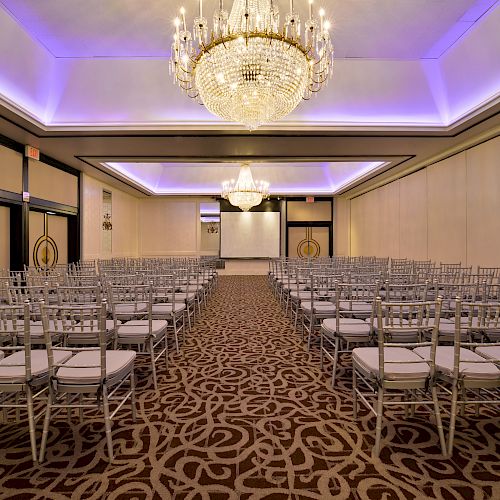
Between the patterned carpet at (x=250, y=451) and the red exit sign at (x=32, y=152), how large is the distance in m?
6.46

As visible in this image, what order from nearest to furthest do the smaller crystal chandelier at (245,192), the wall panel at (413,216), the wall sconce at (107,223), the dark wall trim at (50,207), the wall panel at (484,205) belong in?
the wall panel at (484,205)
the dark wall trim at (50,207)
the wall panel at (413,216)
the smaller crystal chandelier at (245,192)
the wall sconce at (107,223)

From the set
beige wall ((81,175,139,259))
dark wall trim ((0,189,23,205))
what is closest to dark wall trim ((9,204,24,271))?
dark wall trim ((0,189,23,205))

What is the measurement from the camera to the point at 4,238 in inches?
286

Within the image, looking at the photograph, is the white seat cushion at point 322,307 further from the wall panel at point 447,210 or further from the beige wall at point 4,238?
the beige wall at point 4,238

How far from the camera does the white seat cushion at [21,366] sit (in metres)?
2.00

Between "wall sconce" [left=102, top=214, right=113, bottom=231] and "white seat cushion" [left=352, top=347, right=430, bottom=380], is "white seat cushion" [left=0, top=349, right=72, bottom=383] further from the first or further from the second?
"wall sconce" [left=102, top=214, right=113, bottom=231]

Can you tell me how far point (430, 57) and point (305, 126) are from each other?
7.79 ft

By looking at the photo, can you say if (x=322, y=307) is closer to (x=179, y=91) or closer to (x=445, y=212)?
(x=179, y=91)

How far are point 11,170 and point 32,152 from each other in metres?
0.67

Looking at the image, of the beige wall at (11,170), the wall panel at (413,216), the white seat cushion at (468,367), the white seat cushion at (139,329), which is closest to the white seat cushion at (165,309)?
the white seat cushion at (139,329)

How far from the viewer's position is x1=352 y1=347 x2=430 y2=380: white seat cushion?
206 cm

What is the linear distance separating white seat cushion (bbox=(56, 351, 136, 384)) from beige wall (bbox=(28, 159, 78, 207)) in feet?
22.6

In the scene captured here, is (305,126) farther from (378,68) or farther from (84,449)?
(84,449)

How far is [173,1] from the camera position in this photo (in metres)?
4.34
